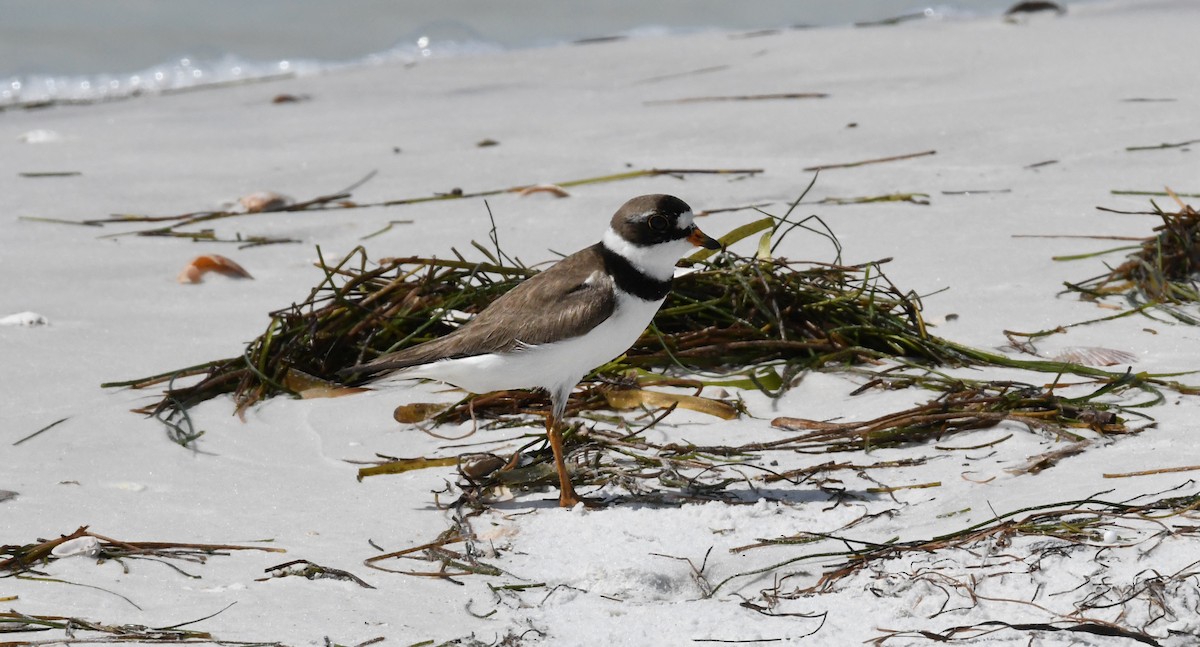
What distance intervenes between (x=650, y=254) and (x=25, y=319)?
262cm

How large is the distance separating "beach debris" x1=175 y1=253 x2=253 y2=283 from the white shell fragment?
65cm

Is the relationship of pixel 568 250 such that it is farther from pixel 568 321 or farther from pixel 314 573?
pixel 314 573

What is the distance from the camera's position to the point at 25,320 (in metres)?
4.89

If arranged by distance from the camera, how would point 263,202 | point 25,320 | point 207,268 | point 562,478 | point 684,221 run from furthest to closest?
point 263,202, point 207,268, point 25,320, point 684,221, point 562,478

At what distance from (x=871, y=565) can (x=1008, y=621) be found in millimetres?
377

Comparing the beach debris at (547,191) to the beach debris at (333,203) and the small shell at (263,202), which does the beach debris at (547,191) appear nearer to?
the beach debris at (333,203)

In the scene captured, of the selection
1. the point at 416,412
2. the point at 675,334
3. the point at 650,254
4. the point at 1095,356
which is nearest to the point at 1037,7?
the point at 1095,356

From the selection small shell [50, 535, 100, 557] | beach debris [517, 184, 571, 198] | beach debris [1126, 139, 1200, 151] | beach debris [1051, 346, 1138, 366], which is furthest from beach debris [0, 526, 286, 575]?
beach debris [1126, 139, 1200, 151]

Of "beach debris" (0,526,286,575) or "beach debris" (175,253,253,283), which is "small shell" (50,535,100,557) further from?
"beach debris" (175,253,253,283)

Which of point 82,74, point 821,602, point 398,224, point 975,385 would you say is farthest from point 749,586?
point 82,74

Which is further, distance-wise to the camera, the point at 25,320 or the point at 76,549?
the point at 25,320

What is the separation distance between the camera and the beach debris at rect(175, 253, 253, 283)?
5426mm

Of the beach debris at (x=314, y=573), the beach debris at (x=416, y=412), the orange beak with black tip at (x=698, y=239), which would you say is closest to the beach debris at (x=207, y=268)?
the beach debris at (x=416, y=412)

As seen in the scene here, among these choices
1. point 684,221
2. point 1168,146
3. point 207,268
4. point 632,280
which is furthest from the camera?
point 1168,146
